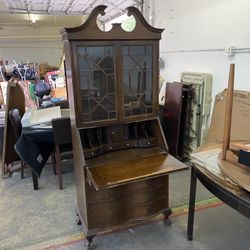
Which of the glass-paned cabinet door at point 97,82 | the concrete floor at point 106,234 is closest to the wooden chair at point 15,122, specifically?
the concrete floor at point 106,234

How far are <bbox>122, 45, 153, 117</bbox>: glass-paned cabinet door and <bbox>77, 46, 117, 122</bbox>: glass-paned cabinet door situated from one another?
107 mm

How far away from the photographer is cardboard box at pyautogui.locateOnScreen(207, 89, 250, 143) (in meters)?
2.62

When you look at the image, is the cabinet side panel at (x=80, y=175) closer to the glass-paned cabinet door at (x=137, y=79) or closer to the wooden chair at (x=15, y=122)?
the glass-paned cabinet door at (x=137, y=79)

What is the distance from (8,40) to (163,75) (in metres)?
6.48

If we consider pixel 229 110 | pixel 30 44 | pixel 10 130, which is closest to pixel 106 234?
pixel 229 110

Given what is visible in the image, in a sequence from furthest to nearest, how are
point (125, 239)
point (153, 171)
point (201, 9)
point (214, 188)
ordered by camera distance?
1. point (201, 9)
2. point (125, 239)
3. point (153, 171)
4. point (214, 188)

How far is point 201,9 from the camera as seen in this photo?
312 centimetres

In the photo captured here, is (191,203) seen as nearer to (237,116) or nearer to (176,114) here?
(237,116)

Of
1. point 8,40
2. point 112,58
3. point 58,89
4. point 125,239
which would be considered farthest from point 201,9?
point 8,40

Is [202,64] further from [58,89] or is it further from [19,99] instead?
[58,89]

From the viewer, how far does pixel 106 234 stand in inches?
83.1

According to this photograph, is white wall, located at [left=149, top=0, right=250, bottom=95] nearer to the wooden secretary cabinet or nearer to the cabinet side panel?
the wooden secretary cabinet

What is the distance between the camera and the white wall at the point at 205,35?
2.64 meters

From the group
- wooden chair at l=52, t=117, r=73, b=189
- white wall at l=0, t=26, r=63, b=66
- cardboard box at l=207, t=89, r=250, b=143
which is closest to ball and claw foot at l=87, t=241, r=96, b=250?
wooden chair at l=52, t=117, r=73, b=189
